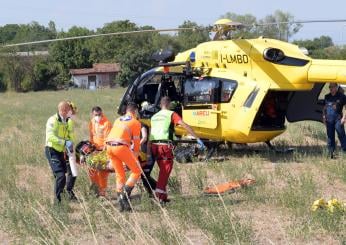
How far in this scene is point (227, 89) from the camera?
1296 centimetres

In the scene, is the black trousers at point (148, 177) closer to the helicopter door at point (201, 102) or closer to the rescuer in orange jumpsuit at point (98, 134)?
the rescuer in orange jumpsuit at point (98, 134)

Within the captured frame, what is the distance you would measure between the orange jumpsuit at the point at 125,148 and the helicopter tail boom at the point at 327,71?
4.95 metres

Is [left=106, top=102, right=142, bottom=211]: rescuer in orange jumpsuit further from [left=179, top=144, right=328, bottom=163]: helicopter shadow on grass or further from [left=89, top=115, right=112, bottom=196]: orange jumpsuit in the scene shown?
[left=179, top=144, right=328, bottom=163]: helicopter shadow on grass

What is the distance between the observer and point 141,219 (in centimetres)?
792

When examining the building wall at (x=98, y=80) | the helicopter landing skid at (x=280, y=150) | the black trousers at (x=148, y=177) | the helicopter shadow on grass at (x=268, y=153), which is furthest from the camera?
the building wall at (x=98, y=80)

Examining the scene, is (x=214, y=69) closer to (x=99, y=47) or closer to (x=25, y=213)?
(x=25, y=213)

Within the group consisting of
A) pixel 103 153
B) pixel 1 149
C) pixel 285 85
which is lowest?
pixel 1 149

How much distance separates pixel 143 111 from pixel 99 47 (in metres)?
76.4

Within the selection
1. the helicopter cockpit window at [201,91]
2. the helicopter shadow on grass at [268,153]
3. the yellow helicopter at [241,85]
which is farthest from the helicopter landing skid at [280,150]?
the helicopter cockpit window at [201,91]

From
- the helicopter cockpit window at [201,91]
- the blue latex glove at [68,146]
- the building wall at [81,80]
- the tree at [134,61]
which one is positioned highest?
the helicopter cockpit window at [201,91]

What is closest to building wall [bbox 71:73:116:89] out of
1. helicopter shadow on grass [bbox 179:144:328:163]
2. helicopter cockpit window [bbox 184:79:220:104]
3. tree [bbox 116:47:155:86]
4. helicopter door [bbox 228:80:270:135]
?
tree [bbox 116:47:155:86]

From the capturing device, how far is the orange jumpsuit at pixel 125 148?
28.1 ft

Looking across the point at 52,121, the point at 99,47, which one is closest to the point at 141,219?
the point at 52,121

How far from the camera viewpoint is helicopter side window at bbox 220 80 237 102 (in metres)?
12.9
